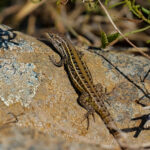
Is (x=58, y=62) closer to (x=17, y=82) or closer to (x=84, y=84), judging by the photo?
(x=84, y=84)

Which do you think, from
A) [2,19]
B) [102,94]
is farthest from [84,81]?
[2,19]

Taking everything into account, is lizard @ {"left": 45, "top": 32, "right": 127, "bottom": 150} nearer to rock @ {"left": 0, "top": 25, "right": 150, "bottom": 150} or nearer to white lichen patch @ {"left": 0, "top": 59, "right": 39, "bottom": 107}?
rock @ {"left": 0, "top": 25, "right": 150, "bottom": 150}

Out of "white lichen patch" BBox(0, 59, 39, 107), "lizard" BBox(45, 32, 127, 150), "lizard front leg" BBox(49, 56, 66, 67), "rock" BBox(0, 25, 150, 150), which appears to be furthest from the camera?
"lizard front leg" BBox(49, 56, 66, 67)

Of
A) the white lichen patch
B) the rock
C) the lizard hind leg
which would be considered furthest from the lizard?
the white lichen patch

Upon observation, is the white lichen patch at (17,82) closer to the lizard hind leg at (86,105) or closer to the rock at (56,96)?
the rock at (56,96)

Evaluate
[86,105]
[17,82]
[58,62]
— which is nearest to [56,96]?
[86,105]

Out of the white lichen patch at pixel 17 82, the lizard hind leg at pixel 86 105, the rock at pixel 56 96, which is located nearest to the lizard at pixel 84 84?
the lizard hind leg at pixel 86 105

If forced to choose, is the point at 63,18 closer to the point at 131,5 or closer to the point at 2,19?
the point at 2,19
